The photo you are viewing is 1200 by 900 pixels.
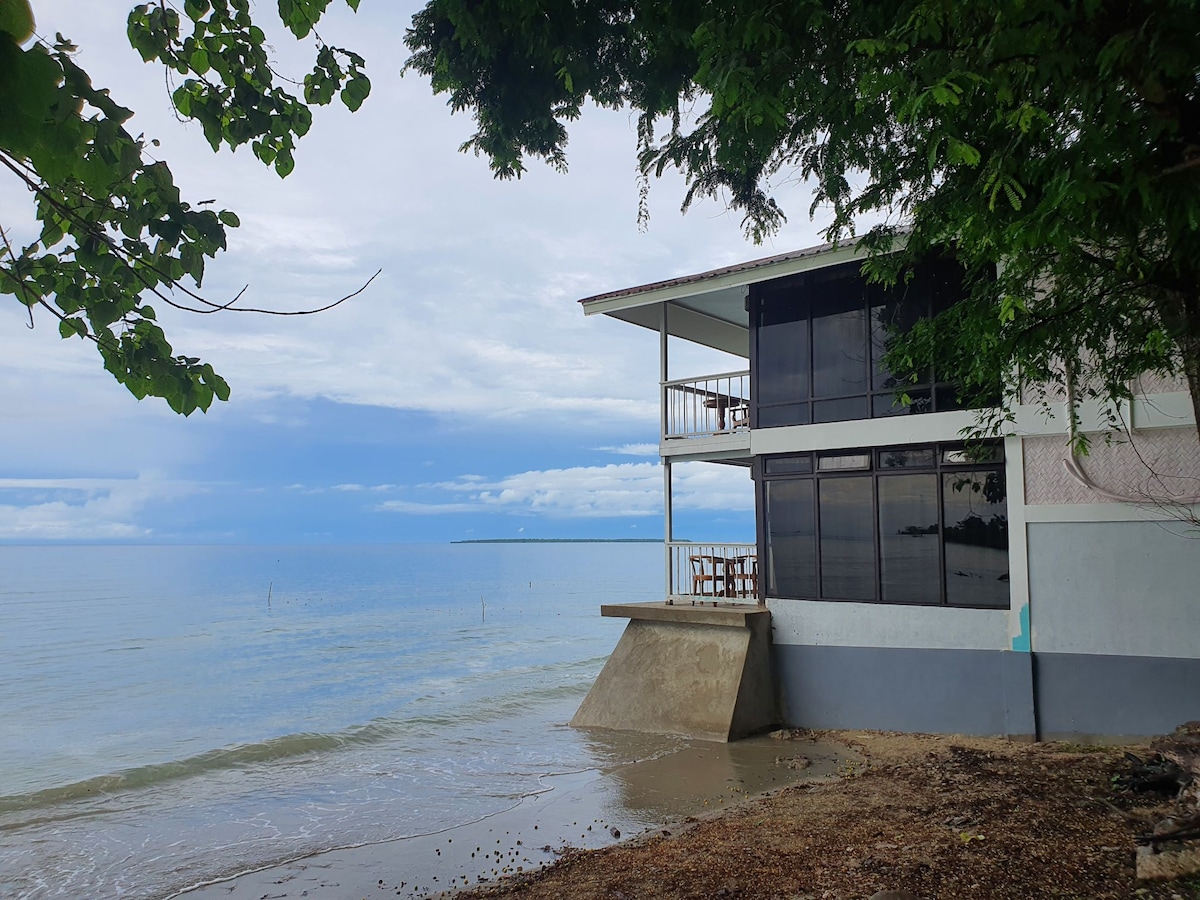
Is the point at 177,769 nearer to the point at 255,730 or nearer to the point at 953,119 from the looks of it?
the point at 255,730

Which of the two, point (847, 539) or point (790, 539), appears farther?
point (790, 539)

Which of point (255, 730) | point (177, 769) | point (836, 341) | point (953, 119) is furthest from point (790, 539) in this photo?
point (255, 730)

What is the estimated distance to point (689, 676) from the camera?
12305mm

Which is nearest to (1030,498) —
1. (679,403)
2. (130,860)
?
(679,403)

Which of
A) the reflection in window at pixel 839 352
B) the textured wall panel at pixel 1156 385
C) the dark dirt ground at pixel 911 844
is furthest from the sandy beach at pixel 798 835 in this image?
the reflection in window at pixel 839 352

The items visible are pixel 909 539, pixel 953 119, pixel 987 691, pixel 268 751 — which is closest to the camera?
pixel 953 119

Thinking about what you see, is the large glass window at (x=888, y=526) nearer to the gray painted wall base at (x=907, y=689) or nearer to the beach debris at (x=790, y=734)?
the gray painted wall base at (x=907, y=689)

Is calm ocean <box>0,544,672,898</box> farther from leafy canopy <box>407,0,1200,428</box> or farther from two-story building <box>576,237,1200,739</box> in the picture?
leafy canopy <box>407,0,1200,428</box>

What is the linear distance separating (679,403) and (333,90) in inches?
397

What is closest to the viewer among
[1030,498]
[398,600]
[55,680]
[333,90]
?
[333,90]

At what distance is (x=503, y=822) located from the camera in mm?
9438

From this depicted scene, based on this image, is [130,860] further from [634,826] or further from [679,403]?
[679,403]

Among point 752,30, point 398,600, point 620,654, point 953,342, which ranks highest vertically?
point 752,30

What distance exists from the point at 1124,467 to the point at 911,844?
5.70 metres
